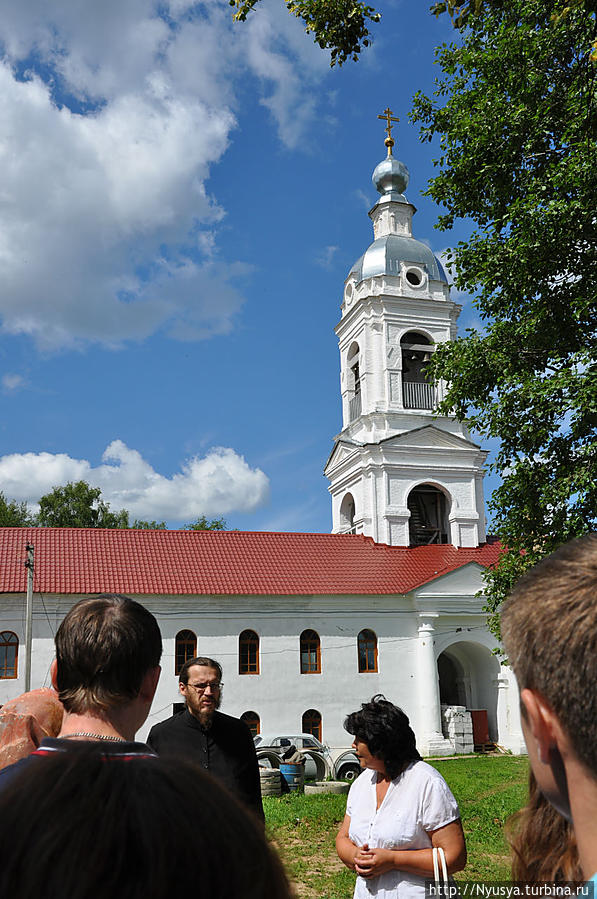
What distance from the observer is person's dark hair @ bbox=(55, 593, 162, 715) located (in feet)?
8.23

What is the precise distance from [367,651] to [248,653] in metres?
4.34

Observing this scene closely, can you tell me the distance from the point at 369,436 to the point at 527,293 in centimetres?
1888

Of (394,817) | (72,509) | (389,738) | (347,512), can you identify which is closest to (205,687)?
(389,738)

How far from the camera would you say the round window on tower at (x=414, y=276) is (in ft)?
107

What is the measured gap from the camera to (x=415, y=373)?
31.8 metres

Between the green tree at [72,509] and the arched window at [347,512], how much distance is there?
21933mm

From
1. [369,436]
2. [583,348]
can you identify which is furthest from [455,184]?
[369,436]

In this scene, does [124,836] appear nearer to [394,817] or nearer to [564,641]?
[564,641]

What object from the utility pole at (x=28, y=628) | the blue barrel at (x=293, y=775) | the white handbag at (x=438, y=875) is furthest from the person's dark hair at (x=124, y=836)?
the utility pole at (x=28, y=628)

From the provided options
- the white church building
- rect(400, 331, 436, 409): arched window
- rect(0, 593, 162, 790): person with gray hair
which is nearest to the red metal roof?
the white church building

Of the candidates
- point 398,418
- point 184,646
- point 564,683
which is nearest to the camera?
point 564,683

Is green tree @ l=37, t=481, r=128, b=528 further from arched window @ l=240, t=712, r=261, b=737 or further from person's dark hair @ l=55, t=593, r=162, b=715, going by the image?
person's dark hair @ l=55, t=593, r=162, b=715

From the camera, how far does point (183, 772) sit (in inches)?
35.4

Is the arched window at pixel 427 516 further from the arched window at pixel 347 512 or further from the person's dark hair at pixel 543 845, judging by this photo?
the person's dark hair at pixel 543 845
